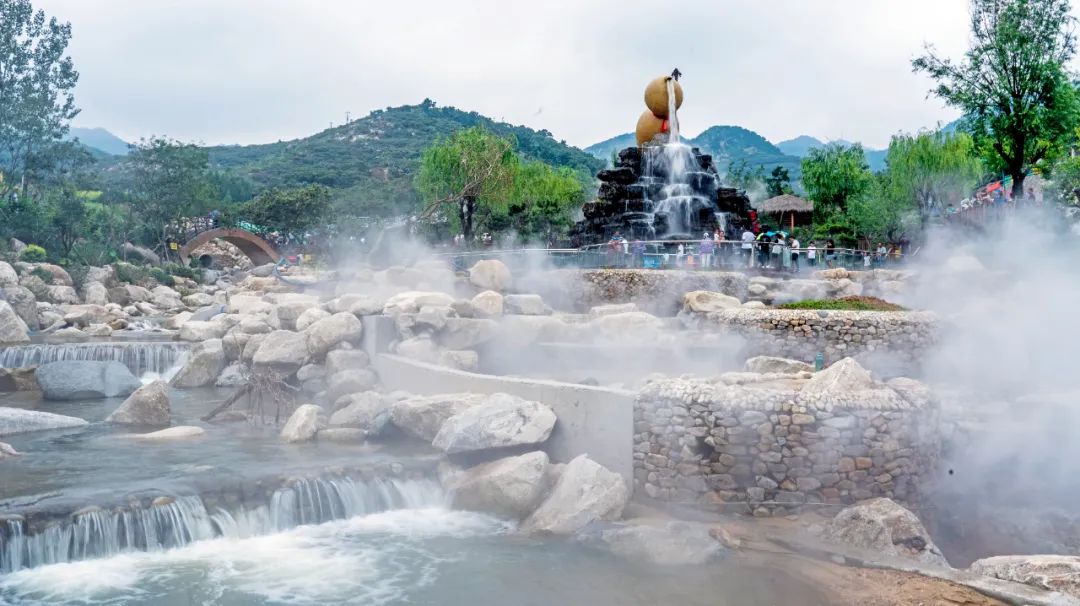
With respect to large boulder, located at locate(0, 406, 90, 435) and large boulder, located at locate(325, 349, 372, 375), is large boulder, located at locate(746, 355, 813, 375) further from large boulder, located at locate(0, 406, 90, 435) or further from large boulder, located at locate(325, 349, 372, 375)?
large boulder, located at locate(0, 406, 90, 435)

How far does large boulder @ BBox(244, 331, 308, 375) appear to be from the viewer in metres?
15.2

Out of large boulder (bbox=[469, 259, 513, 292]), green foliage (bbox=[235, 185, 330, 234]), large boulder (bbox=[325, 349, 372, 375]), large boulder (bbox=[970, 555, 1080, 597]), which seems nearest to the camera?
large boulder (bbox=[970, 555, 1080, 597])

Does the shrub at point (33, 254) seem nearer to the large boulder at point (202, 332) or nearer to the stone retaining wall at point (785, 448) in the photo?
the large boulder at point (202, 332)

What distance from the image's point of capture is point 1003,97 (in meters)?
21.7

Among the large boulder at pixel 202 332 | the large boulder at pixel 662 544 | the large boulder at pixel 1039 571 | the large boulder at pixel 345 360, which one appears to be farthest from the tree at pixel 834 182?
the large boulder at pixel 662 544

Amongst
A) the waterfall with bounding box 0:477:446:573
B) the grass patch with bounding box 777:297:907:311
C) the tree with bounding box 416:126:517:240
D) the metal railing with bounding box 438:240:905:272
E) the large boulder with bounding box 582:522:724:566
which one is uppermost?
the tree with bounding box 416:126:517:240

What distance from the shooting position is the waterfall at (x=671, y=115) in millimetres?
31547

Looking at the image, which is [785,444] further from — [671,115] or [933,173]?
[933,173]

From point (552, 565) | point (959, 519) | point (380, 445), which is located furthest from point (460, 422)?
point (959, 519)

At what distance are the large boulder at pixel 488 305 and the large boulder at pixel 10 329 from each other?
13121 millimetres

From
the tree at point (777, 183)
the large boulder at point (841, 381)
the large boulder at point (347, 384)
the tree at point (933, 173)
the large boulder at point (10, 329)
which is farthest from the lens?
the tree at point (777, 183)

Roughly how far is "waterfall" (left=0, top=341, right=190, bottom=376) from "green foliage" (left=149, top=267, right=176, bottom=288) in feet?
65.6

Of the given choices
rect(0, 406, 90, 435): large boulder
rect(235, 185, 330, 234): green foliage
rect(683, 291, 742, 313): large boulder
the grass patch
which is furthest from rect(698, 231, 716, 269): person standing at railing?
rect(235, 185, 330, 234): green foliage

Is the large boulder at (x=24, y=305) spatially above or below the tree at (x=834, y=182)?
below
